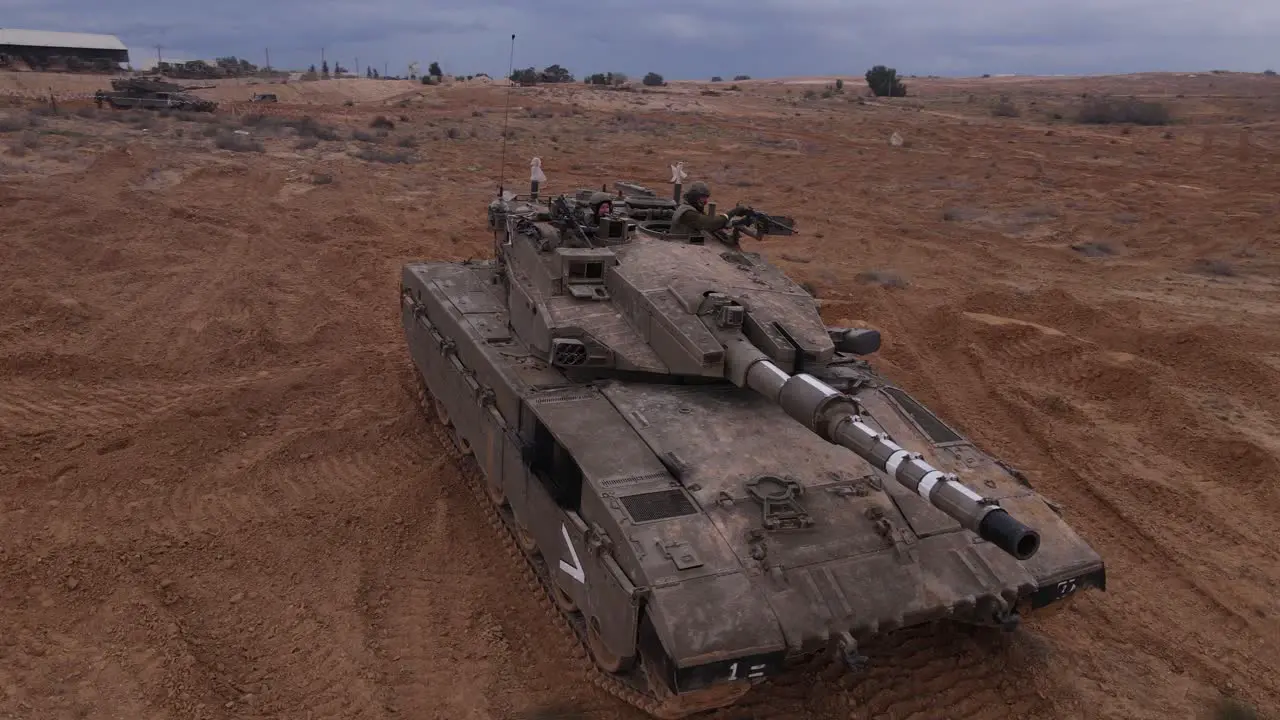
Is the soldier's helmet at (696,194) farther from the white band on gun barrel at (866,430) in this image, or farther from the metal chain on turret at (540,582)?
the white band on gun barrel at (866,430)

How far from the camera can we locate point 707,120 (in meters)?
44.9

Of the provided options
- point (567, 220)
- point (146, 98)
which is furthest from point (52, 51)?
point (567, 220)

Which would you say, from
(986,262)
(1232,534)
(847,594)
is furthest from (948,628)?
(986,262)

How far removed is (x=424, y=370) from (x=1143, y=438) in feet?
30.6

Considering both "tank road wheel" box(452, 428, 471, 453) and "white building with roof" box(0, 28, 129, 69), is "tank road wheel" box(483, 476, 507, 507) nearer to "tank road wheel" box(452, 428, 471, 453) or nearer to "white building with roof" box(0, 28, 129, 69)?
"tank road wheel" box(452, 428, 471, 453)

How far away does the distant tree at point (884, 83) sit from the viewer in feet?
216

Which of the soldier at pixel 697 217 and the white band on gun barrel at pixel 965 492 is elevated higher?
the soldier at pixel 697 217

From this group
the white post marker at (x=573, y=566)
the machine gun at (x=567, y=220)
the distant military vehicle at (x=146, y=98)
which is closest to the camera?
the white post marker at (x=573, y=566)

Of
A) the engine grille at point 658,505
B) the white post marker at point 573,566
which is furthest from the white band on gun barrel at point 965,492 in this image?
the white post marker at point 573,566

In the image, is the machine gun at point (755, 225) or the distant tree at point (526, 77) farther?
the distant tree at point (526, 77)

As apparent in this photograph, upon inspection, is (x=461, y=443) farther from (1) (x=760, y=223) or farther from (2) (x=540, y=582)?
(1) (x=760, y=223)

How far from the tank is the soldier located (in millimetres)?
110

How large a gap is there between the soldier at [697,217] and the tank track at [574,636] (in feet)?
11.6

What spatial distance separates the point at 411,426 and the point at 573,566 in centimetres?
505
